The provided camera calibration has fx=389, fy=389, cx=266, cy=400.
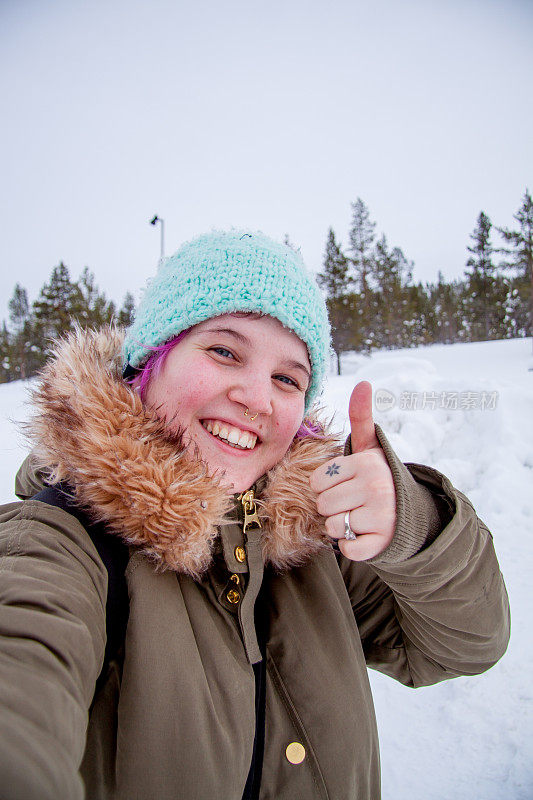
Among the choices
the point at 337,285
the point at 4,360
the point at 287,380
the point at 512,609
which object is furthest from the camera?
the point at 4,360

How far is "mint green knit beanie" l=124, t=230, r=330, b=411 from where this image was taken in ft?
5.08

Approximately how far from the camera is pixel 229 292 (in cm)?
154

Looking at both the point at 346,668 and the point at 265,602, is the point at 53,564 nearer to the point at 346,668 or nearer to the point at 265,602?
the point at 265,602

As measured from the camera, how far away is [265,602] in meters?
1.48

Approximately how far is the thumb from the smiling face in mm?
351

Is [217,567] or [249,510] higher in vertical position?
[249,510]

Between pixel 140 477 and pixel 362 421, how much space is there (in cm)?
72

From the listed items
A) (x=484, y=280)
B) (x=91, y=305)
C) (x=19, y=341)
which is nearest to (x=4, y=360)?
(x=19, y=341)

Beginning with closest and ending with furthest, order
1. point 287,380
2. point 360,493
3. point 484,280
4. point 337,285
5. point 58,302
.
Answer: point 360,493 < point 287,380 < point 58,302 < point 337,285 < point 484,280

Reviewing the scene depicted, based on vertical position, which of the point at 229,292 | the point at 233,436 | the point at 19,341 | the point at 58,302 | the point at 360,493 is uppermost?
the point at 58,302

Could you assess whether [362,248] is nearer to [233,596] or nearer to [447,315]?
[447,315]

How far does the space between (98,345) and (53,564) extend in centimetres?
98

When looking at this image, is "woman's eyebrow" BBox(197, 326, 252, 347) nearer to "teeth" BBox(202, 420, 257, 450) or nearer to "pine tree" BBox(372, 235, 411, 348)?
"teeth" BBox(202, 420, 257, 450)

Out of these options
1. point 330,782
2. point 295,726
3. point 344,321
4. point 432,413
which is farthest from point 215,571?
point 344,321
